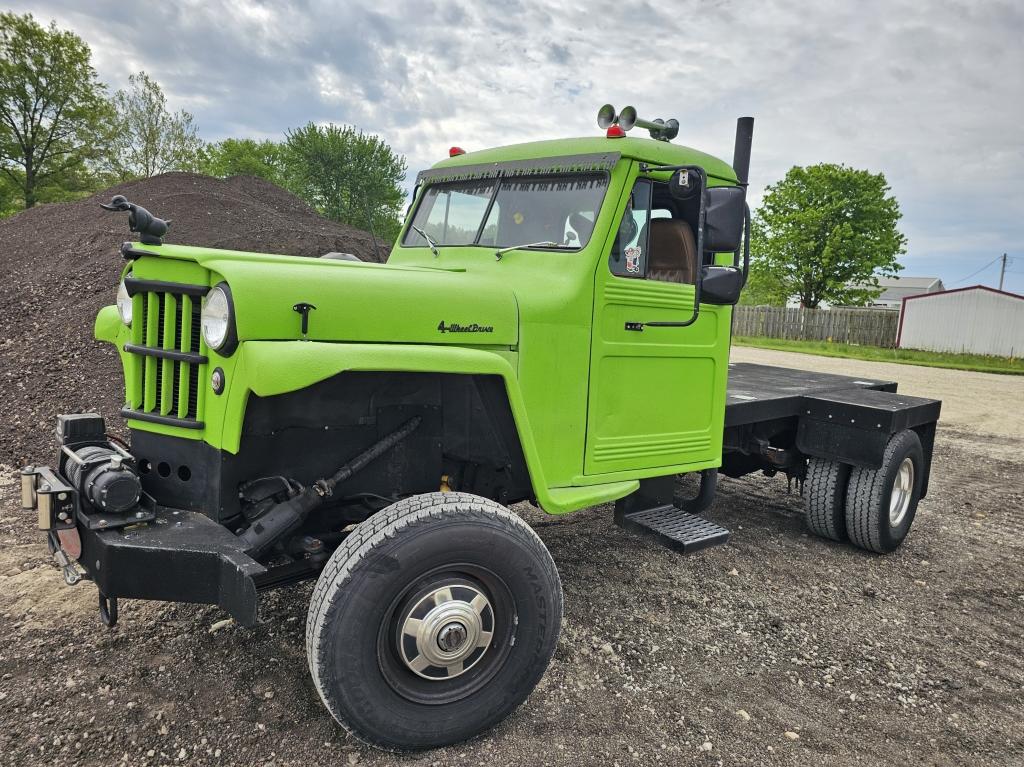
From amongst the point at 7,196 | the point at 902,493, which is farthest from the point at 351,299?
the point at 7,196

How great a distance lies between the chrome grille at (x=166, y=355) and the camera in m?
2.60

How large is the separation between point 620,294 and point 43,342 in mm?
8864

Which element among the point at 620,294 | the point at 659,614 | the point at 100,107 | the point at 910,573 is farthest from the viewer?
the point at 100,107

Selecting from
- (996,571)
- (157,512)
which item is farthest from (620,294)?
(996,571)

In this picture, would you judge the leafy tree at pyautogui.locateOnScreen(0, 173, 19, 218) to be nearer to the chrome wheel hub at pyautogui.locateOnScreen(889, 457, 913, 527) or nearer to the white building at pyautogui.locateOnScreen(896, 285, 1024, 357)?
the chrome wheel hub at pyautogui.locateOnScreen(889, 457, 913, 527)

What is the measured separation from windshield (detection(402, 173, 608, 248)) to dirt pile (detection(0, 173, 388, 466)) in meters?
0.79

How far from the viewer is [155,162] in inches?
1129

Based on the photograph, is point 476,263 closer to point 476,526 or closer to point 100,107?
point 476,526

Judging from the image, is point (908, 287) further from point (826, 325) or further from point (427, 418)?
point (427, 418)

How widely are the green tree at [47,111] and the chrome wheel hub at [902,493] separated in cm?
3001

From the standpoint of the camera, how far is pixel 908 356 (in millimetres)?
23062

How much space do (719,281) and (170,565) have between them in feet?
8.26

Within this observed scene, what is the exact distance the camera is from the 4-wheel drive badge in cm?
280

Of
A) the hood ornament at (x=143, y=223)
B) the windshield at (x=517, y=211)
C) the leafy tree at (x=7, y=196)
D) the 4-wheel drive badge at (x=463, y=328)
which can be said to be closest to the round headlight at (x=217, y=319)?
the hood ornament at (x=143, y=223)
